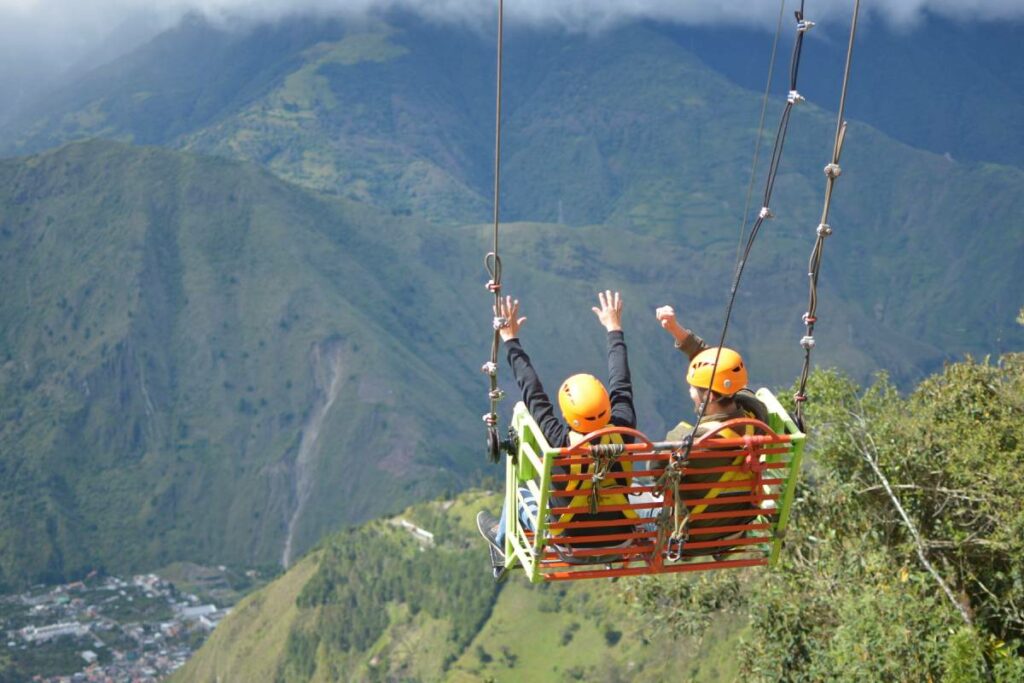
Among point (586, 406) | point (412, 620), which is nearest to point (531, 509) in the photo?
point (586, 406)

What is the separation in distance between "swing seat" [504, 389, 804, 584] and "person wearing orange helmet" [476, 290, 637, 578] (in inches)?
7.1

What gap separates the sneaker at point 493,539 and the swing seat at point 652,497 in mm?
1351

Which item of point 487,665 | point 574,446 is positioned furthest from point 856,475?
point 487,665

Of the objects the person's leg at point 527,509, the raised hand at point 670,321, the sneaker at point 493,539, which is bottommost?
the sneaker at point 493,539

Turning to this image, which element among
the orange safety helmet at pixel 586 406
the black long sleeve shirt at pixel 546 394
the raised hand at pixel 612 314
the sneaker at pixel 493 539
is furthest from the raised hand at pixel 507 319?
the sneaker at pixel 493 539

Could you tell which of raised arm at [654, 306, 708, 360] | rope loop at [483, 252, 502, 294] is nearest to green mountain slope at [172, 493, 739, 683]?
raised arm at [654, 306, 708, 360]

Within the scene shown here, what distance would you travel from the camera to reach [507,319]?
14.5 metres

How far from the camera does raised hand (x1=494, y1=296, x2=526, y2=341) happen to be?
1439 cm

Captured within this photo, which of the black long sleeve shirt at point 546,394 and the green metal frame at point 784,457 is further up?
the black long sleeve shirt at point 546,394

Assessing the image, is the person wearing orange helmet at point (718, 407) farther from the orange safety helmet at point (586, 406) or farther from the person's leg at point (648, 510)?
the orange safety helmet at point (586, 406)

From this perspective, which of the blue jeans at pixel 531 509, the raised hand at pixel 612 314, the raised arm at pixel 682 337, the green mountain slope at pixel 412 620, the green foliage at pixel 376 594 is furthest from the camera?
the green foliage at pixel 376 594

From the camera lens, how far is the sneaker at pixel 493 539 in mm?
15423

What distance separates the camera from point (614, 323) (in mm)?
14359

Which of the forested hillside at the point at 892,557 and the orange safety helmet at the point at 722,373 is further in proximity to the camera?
the forested hillside at the point at 892,557
